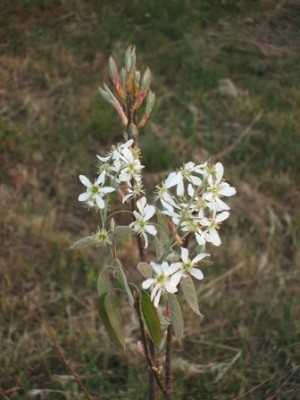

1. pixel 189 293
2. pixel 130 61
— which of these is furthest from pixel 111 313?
pixel 130 61

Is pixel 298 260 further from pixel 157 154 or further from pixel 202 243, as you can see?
pixel 202 243

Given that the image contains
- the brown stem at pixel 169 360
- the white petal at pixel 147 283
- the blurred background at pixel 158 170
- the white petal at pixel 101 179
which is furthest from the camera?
the blurred background at pixel 158 170

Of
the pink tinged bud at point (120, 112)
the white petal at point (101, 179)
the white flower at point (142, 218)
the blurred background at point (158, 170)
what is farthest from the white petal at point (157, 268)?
the blurred background at point (158, 170)

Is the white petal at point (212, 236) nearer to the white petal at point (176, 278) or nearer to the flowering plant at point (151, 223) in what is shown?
the flowering plant at point (151, 223)

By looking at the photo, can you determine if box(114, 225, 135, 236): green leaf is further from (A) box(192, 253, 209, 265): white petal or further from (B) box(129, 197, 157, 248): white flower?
(A) box(192, 253, 209, 265): white petal

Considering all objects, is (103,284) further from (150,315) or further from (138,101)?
(138,101)

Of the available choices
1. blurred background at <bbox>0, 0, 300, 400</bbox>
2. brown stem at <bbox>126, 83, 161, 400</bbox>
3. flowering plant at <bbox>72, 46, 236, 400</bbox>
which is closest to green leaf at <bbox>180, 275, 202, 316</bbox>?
flowering plant at <bbox>72, 46, 236, 400</bbox>

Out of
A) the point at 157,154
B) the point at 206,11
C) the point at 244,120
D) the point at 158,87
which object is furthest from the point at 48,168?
the point at 206,11
